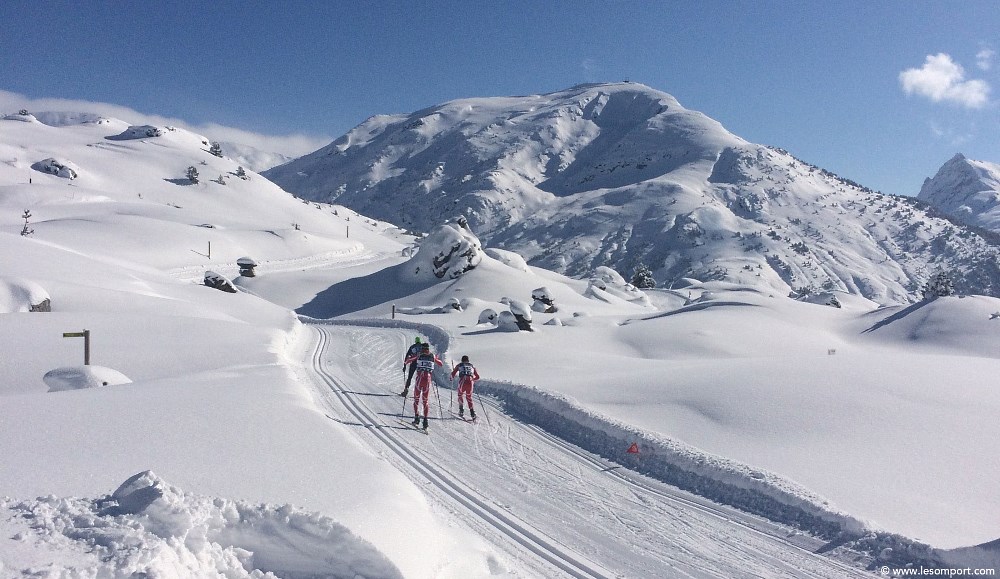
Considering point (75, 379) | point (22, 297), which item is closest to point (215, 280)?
point (22, 297)

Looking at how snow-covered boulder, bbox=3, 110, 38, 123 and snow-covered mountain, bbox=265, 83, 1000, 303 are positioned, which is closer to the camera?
snow-covered boulder, bbox=3, 110, 38, 123

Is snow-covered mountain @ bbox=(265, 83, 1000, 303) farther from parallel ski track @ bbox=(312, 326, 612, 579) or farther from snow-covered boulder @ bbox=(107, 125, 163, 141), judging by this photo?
parallel ski track @ bbox=(312, 326, 612, 579)

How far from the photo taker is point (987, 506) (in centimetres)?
808

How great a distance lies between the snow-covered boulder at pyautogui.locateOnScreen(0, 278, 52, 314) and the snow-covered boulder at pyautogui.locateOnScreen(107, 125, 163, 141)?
107 meters

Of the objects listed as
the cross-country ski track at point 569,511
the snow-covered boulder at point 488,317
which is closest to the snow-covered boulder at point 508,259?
the snow-covered boulder at point 488,317

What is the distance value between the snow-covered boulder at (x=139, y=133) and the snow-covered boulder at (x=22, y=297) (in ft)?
351

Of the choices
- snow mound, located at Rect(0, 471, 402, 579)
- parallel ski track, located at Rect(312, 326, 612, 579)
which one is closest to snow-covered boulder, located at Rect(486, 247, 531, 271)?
parallel ski track, located at Rect(312, 326, 612, 579)

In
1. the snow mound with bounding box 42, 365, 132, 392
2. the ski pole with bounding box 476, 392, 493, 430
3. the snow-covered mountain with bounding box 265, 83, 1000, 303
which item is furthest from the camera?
the snow-covered mountain with bounding box 265, 83, 1000, 303

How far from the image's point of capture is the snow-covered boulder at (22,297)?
61.6 ft

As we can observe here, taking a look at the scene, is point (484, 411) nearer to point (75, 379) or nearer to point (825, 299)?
point (75, 379)

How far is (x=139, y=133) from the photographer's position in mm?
108688

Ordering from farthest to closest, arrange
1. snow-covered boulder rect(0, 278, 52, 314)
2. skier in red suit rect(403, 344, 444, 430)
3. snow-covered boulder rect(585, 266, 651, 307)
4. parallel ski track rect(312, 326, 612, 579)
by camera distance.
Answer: snow-covered boulder rect(585, 266, 651, 307) < snow-covered boulder rect(0, 278, 52, 314) < skier in red suit rect(403, 344, 444, 430) < parallel ski track rect(312, 326, 612, 579)

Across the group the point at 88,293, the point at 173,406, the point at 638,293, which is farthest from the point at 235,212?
the point at 173,406

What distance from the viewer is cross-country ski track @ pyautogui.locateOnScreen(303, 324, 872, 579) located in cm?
700
